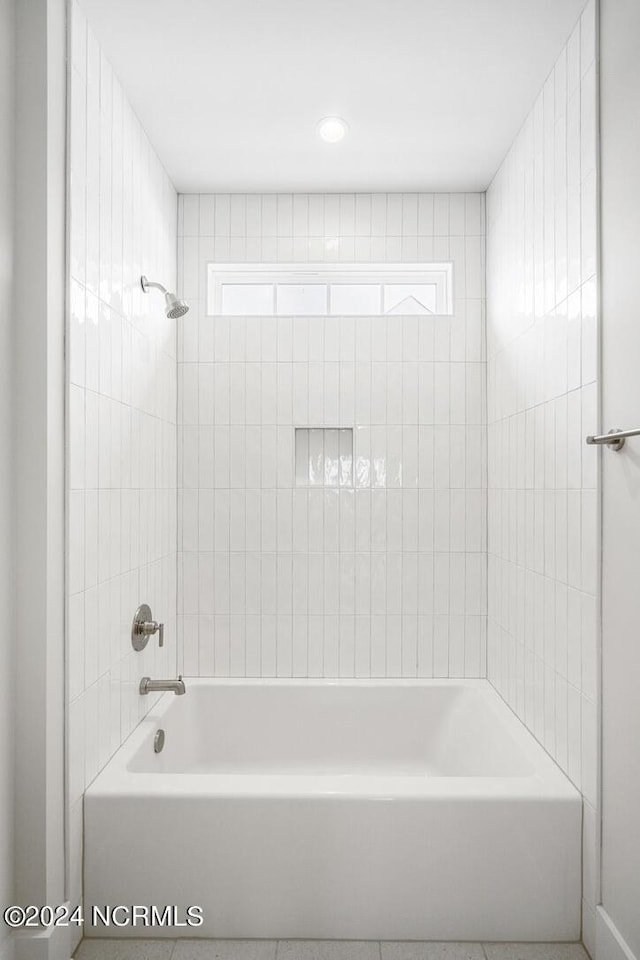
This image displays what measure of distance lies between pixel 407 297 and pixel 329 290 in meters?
0.35

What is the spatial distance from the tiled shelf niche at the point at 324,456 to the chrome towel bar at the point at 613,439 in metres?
1.31

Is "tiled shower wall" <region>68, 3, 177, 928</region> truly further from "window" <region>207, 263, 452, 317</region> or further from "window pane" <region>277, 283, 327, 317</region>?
"window pane" <region>277, 283, 327, 317</region>

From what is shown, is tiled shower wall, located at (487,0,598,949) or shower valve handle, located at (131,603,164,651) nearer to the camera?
tiled shower wall, located at (487,0,598,949)

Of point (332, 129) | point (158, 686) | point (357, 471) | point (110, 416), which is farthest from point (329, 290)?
point (158, 686)

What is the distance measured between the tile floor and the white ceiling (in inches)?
100

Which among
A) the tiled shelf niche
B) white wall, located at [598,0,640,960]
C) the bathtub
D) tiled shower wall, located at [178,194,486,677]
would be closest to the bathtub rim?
the bathtub

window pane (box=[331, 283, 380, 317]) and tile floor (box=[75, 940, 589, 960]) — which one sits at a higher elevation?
window pane (box=[331, 283, 380, 317])

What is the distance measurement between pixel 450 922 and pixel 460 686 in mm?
998

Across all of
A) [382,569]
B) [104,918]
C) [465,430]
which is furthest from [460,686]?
[104,918]

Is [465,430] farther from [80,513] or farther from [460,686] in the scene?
[80,513]

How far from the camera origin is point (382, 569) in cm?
272

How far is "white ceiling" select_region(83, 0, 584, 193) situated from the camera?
5.67 ft

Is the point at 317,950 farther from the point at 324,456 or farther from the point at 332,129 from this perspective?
the point at 332,129

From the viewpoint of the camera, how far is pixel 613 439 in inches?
56.9
